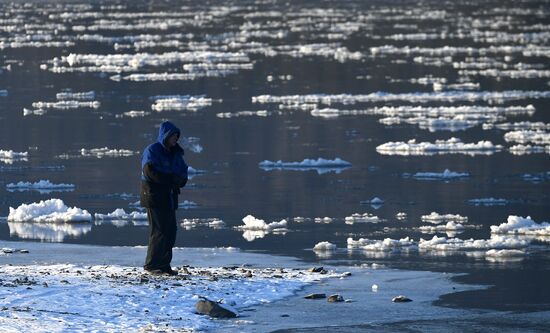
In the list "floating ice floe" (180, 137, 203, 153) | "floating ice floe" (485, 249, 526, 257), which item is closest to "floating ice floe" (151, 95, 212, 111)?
"floating ice floe" (180, 137, 203, 153)

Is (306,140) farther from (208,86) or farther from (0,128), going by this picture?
(208,86)

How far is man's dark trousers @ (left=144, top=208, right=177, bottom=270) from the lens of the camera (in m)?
12.6

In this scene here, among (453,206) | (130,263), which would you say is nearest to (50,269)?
(130,263)

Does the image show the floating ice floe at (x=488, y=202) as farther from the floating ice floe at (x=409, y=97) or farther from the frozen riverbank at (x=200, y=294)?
the floating ice floe at (x=409, y=97)

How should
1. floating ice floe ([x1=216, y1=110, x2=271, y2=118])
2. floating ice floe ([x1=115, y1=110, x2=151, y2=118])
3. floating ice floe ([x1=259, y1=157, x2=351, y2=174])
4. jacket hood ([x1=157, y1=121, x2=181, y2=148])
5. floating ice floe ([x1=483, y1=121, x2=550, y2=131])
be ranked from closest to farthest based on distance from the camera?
jacket hood ([x1=157, y1=121, x2=181, y2=148]) → floating ice floe ([x1=259, y1=157, x2=351, y2=174]) → floating ice floe ([x1=483, y1=121, x2=550, y2=131]) → floating ice floe ([x1=216, y1=110, x2=271, y2=118]) → floating ice floe ([x1=115, y1=110, x2=151, y2=118])

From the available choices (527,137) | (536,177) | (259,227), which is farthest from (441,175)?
(259,227)

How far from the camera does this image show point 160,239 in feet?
41.7

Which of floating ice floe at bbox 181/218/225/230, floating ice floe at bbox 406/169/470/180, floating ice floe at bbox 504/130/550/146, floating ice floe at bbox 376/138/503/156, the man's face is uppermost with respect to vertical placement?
floating ice floe at bbox 504/130/550/146

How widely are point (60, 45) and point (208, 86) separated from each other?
1717cm

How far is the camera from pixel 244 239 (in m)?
16.2

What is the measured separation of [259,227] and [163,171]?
14.7 feet

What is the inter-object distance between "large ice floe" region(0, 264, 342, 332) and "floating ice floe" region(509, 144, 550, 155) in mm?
12193

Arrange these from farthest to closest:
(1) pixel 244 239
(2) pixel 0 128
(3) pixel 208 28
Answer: (3) pixel 208 28
(2) pixel 0 128
(1) pixel 244 239

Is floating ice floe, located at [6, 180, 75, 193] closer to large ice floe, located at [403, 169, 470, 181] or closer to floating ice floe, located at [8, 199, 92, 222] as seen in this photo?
floating ice floe, located at [8, 199, 92, 222]
